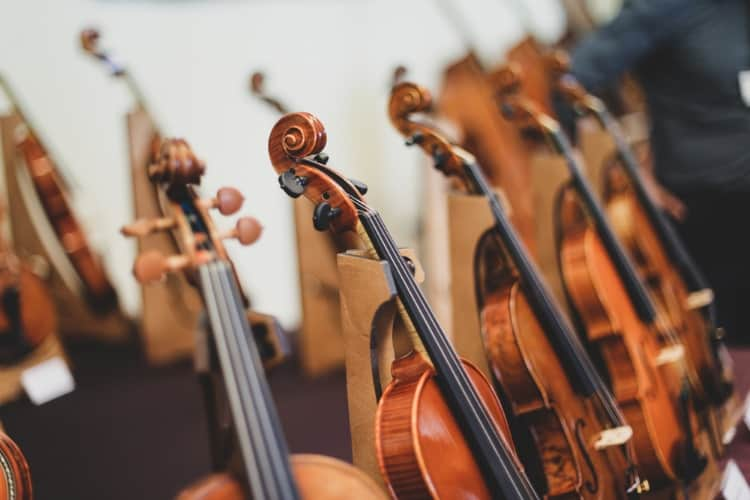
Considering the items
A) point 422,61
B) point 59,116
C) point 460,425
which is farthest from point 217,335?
point 422,61

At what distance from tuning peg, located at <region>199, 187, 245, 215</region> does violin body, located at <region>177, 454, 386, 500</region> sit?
0.35 m

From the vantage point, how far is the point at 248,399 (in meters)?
0.82

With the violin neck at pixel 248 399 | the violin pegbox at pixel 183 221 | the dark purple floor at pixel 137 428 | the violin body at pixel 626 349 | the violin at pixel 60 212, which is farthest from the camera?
the violin at pixel 60 212

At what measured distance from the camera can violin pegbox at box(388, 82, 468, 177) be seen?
1.29 m

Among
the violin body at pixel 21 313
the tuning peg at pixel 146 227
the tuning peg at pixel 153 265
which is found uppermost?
the tuning peg at pixel 146 227

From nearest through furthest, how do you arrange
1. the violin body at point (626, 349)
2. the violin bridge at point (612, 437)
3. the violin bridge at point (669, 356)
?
the violin bridge at point (612, 437), the violin body at point (626, 349), the violin bridge at point (669, 356)

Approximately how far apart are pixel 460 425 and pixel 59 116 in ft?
6.90

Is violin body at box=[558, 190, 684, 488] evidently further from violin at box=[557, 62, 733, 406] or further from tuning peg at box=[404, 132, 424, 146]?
tuning peg at box=[404, 132, 424, 146]

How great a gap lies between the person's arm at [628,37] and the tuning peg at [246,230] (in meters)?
1.35

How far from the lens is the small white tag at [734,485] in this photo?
1.36m

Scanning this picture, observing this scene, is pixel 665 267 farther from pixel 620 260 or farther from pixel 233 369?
pixel 233 369

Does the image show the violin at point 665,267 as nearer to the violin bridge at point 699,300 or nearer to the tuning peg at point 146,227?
the violin bridge at point 699,300

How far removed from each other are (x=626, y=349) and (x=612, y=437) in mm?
276

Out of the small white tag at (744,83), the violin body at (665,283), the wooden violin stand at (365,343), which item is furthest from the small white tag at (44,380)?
the small white tag at (744,83)
